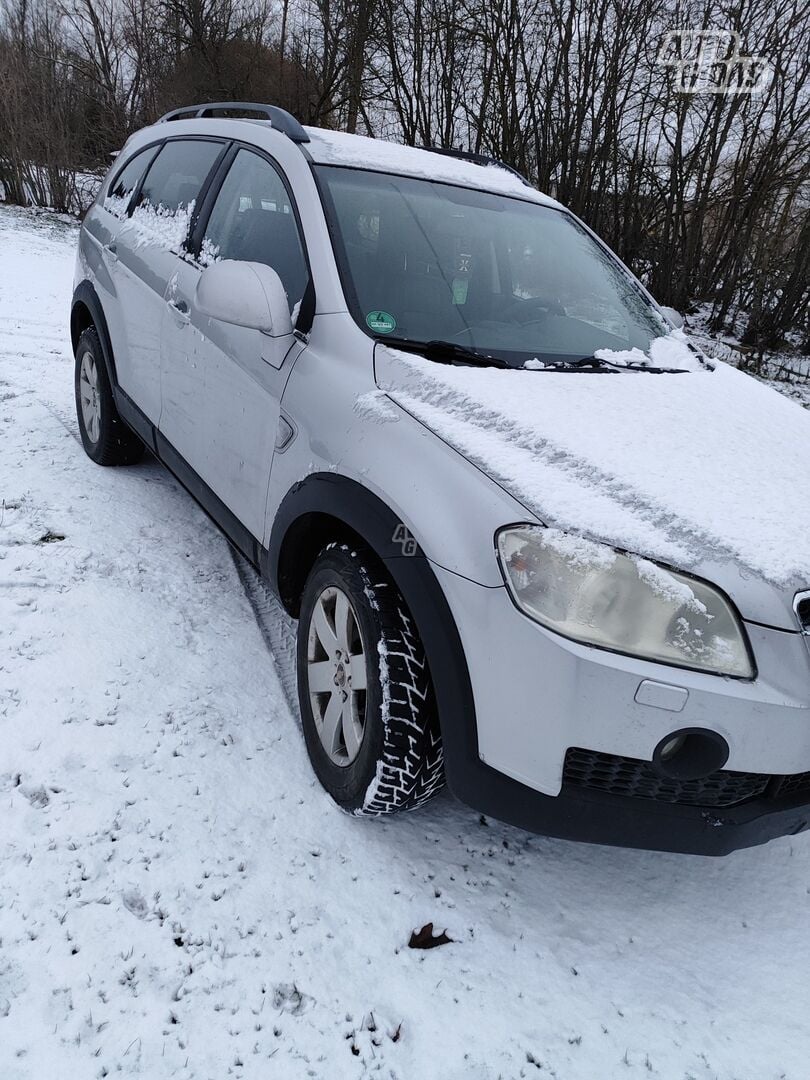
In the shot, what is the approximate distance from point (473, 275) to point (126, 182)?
2469 millimetres

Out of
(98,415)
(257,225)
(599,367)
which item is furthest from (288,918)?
(98,415)

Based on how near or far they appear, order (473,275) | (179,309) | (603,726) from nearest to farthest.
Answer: (603,726)
(473,275)
(179,309)

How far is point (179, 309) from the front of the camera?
2998 mm

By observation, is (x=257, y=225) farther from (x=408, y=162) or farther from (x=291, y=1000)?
(x=291, y=1000)

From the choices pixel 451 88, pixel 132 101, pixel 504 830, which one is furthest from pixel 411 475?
pixel 132 101

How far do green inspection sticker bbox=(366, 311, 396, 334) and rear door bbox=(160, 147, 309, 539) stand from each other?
235 millimetres

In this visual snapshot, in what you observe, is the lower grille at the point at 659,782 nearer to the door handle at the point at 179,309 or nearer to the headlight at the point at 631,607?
the headlight at the point at 631,607

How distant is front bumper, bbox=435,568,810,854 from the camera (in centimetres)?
156

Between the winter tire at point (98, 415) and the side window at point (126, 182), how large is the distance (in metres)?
0.65

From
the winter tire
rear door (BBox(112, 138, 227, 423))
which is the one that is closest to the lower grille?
rear door (BBox(112, 138, 227, 423))

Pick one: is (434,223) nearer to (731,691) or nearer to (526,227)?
(526,227)

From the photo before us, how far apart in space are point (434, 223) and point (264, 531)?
123 cm

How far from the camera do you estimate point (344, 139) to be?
9.53 feet

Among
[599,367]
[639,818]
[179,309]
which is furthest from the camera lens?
[179,309]
